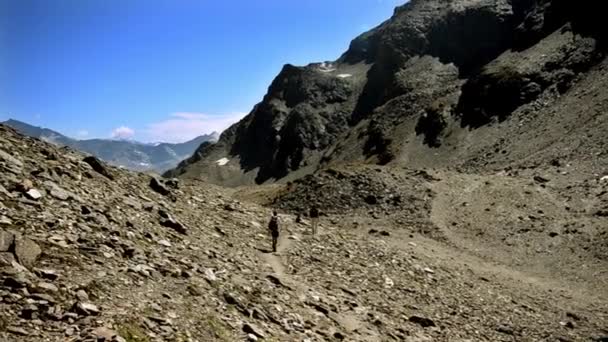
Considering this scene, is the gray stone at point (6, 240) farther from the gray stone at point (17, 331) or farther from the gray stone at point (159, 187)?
→ the gray stone at point (159, 187)

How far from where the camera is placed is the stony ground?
13.3m

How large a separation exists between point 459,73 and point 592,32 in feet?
142

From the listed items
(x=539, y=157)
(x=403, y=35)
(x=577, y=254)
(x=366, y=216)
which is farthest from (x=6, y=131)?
(x=403, y=35)

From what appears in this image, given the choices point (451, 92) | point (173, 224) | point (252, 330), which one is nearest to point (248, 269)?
point (173, 224)

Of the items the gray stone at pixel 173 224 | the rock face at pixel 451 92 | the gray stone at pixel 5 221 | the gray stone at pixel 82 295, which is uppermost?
the rock face at pixel 451 92

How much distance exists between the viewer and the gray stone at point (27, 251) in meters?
13.4

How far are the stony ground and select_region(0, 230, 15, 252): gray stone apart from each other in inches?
1.4

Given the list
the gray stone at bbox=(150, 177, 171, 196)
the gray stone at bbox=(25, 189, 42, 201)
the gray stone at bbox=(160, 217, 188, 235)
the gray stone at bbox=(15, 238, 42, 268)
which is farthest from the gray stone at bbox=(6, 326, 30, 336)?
the gray stone at bbox=(150, 177, 171, 196)

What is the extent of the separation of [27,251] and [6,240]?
57 cm

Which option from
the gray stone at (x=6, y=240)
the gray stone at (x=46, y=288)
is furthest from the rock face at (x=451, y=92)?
the gray stone at (x=6, y=240)

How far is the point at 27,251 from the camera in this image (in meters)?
13.8

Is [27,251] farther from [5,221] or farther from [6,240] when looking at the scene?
[5,221]

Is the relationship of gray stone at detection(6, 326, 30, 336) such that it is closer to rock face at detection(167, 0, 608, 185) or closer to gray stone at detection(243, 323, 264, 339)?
gray stone at detection(243, 323, 264, 339)

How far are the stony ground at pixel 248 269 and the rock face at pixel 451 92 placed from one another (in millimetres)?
38529
